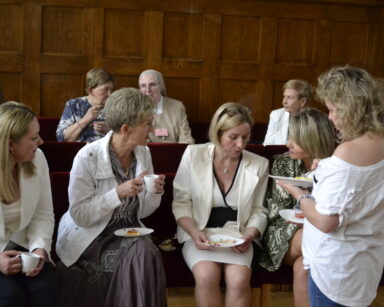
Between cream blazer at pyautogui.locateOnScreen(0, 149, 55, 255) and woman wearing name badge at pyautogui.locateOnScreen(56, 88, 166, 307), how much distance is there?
0.41 ft

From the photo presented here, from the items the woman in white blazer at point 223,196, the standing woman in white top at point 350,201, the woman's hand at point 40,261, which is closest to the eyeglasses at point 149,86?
the woman in white blazer at point 223,196

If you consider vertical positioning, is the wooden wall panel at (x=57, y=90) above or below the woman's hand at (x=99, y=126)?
above

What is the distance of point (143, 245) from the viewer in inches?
93.7

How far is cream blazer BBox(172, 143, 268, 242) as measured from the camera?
106 inches

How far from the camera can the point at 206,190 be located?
2705 millimetres

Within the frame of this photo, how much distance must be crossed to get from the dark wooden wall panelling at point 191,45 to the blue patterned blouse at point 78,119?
829mm

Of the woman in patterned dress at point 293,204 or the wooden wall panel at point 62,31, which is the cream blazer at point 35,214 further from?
the wooden wall panel at point 62,31

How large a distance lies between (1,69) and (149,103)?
2.77m

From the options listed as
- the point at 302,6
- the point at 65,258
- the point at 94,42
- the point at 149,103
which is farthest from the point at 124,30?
the point at 65,258

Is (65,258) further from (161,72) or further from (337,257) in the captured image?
(161,72)

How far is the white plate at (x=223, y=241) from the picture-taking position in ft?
8.07

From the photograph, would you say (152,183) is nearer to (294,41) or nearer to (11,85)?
(11,85)

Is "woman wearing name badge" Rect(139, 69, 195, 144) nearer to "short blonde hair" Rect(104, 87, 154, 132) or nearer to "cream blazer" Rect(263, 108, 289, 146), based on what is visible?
"cream blazer" Rect(263, 108, 289, 146)

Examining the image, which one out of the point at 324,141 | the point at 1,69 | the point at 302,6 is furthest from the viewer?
the point at 302,6
